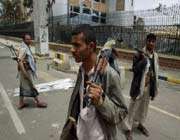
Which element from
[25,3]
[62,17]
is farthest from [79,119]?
[25,3]

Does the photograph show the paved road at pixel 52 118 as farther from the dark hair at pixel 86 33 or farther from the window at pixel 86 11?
the window at pixel 86 11

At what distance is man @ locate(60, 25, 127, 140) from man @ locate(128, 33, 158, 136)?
3.45m

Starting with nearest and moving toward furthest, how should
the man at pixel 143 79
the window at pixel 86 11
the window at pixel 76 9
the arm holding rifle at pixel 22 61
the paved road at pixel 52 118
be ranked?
the man at pixel 143 79 → the paved road at pixel 52 118 → the arm holding rifle at pixel 22 61 → the window at pixel 76 9 → the window at pixel 86 11

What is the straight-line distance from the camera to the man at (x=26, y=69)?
8.79 m

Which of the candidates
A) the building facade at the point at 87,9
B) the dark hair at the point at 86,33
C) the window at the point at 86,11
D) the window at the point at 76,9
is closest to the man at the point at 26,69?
the dark hair at the point at 86,33

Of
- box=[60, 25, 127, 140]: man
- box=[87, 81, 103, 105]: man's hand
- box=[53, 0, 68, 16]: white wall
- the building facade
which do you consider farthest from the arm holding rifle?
box=[53, 0, 68, 16]: white wall

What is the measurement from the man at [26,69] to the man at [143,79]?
306 cm

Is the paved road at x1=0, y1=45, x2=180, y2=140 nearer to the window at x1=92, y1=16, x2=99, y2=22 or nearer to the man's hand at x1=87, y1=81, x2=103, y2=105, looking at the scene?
the man's hand at x1=87, y1=81, x2=103, y2=105

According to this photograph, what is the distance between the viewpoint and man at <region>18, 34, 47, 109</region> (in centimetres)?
879

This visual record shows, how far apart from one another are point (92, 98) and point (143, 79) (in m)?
3.93

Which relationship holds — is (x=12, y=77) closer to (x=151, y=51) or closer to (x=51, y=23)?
(x=151, y=51)

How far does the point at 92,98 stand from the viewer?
2730 millimetres

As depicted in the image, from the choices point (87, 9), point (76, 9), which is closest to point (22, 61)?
point (76, 9)

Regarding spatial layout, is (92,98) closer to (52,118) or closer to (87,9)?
(52,118)
